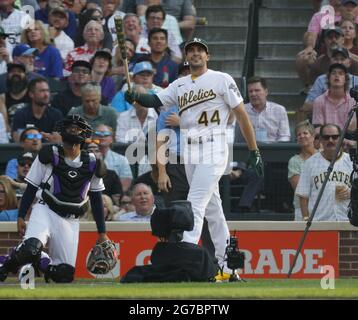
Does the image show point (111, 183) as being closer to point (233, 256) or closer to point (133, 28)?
point (133, 28)

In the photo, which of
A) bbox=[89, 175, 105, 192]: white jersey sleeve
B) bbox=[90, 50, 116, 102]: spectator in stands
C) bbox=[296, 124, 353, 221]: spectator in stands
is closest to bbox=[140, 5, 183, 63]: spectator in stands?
bbox=[90, 50, 116, 102]: spectator in stands

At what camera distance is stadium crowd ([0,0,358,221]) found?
51.6 ft

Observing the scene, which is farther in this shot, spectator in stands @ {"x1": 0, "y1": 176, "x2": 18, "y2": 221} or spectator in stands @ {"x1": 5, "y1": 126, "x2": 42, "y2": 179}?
spectator in stands @ {"x1": 5, "y1": 126, "x2": 42, "y2": 179}

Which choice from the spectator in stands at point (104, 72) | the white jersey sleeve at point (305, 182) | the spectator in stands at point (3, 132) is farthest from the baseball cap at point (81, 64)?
the white jersey sleeve at point (305, 182)

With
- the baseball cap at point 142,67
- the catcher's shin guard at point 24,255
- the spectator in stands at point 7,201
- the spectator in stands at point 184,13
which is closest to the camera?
the catcher's shin guard at point 24,255

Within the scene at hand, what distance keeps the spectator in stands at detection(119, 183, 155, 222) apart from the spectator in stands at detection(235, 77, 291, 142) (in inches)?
62.5

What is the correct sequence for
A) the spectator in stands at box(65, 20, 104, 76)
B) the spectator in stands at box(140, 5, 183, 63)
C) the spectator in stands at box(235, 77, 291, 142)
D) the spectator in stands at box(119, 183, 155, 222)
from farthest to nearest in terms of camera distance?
1. the spectator in stands at box(140, 5, 183, 63)
2. the spectator in stands at box(65, 20, 104, 76)
3. the spectator in stands at box(235, 77, 291, 142)
4. the spectator in stands at box(119, 183, 155, 222)

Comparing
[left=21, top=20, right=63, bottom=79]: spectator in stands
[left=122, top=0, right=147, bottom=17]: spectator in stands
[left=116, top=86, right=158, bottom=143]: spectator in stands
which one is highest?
[left=122, top=0, right=147, bottom=17]: spectator in stands

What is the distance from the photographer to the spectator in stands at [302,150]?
51.4ft

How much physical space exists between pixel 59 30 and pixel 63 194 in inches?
236

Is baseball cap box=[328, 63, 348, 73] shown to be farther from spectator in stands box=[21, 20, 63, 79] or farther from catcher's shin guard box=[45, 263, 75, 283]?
catcher's shin guard box=[45, 263, 75, 283]

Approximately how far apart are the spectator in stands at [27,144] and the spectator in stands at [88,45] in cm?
224

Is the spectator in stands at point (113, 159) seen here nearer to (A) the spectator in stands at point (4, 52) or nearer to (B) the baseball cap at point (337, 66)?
(A) the spectator in stands at point (4, 52)

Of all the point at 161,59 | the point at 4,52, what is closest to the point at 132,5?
the point at 161,59
